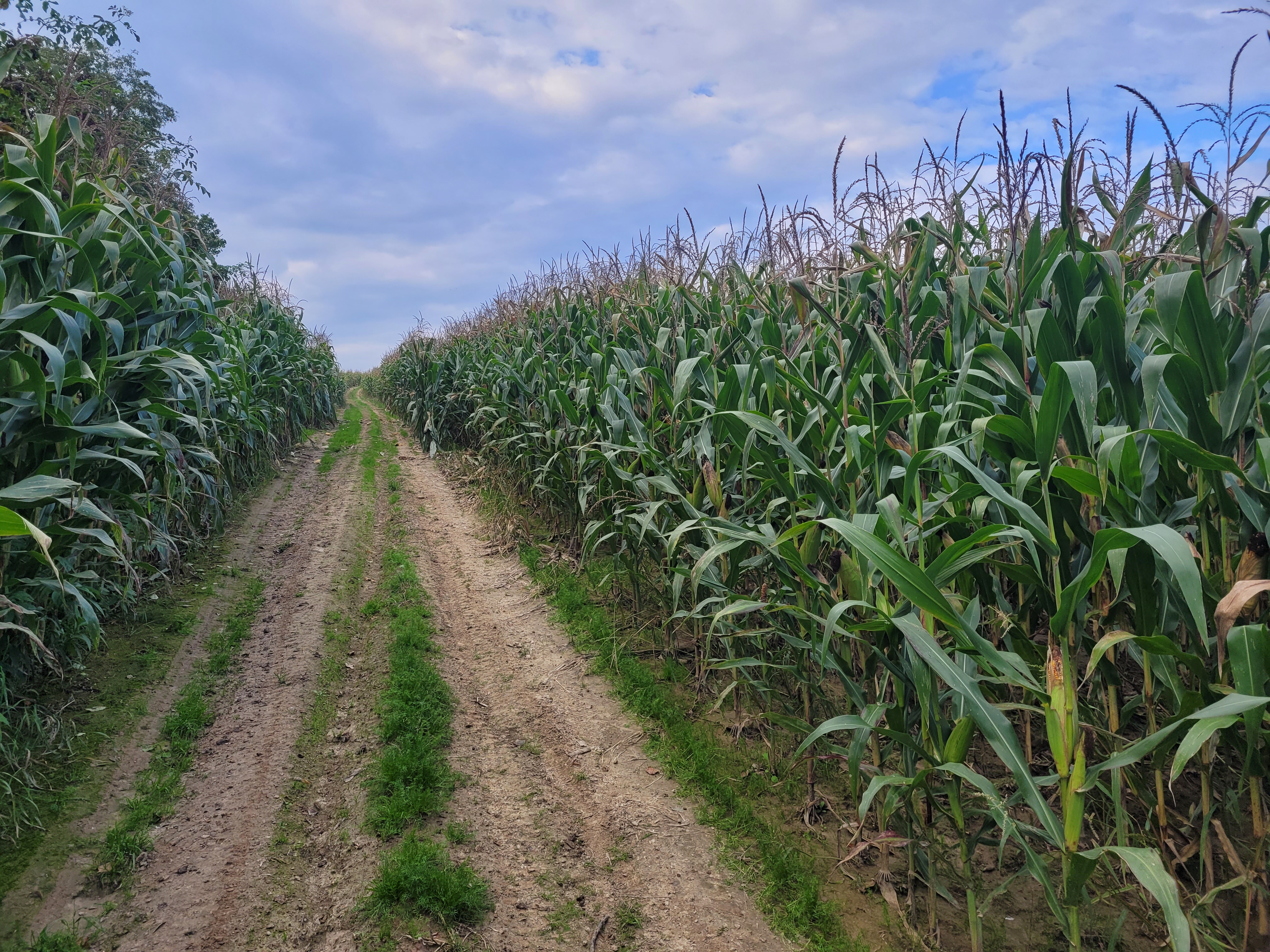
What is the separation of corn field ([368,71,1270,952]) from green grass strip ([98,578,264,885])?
2564mm

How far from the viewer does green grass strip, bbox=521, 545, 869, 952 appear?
2465 mm

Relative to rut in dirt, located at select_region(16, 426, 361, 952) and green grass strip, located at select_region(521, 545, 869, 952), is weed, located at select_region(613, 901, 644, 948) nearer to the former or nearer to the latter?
green grass strip, located at select_region(521, 545, 869, 952)

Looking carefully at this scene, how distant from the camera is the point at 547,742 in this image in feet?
12.3

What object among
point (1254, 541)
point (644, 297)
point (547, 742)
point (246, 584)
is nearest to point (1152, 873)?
point (1254, 541)

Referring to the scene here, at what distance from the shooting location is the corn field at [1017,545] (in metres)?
1.66

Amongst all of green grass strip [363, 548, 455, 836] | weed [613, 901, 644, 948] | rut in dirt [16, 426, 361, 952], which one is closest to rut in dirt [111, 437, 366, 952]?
rut in dirt [16, 426, 361, 952]

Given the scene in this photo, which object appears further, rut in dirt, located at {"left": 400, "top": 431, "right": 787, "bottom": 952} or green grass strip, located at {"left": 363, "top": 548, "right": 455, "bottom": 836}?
green grass strip, located at {"left": 363, "top": 548, "right": 455, "bottom": 836}

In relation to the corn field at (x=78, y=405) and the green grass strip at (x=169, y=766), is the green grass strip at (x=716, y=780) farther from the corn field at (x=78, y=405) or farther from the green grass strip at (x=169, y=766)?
the corn field at (x=78, y=405)

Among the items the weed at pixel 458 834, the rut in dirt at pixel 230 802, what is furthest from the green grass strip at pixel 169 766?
the weed at pixel 458 834

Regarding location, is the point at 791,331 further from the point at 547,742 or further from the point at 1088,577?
the point at 547,742

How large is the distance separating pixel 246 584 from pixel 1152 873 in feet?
20.5

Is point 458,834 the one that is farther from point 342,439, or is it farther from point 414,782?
point 342,439

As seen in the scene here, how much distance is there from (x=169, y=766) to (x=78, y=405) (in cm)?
193

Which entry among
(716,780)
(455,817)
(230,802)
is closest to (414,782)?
(455,817)
